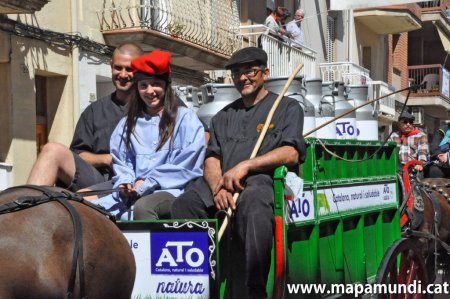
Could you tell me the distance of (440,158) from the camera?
11.9 meters

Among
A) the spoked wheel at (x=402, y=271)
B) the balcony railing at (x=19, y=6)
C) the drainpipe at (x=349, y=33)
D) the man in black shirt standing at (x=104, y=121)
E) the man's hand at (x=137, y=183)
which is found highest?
the drainpipe at (x=349, y=33)

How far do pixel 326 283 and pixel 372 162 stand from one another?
1651 millimetres

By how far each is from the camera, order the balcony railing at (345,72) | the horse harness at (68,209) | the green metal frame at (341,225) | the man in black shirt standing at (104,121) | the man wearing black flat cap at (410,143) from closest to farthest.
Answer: the horse harness at (68,209)
the green metal frame at (341,225)
the man in black shirt standing at (104,121)
the man wearing black flat cap at (410,143)
the balcony railing at (345,72)

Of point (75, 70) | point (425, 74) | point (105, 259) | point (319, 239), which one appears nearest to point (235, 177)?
point (319, 239)

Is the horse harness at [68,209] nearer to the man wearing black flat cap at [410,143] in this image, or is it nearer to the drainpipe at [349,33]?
the man wearing black flat cap at [410,143]

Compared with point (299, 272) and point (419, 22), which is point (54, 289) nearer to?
point (299, 272)

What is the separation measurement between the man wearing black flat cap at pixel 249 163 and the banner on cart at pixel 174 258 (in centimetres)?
22

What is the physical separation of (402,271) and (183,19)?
34.7 ft

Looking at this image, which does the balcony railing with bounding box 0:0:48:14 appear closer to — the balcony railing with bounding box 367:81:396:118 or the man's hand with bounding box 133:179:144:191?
the man's hand with bounding box 133:179:144:191

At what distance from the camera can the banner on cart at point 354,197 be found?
6.33 metres

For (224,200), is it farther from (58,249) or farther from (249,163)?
(58,249)

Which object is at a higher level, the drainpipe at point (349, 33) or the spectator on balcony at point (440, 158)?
the drainpipe at point (349, 33)

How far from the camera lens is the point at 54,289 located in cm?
396

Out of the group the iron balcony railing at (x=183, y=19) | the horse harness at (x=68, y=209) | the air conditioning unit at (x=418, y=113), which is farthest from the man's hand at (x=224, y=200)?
the air conditioning unit at (x=418, y=113)
